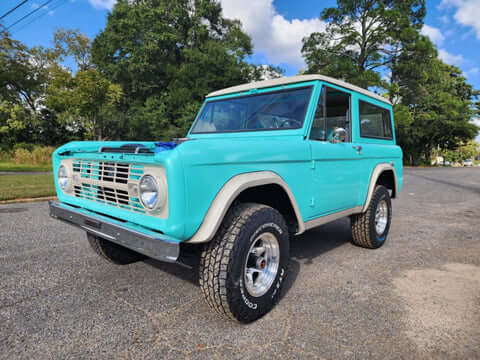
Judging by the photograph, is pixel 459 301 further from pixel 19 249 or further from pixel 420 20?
pixel 420 20

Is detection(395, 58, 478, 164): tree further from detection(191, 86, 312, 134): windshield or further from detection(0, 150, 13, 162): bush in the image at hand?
detection(0, 150, 13, 162): bush

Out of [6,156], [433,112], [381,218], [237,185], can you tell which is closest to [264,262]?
[237,185]

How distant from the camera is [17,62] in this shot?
2859cm

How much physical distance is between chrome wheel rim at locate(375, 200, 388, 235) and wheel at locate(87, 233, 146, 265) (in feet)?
10.5

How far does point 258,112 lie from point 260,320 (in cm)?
201

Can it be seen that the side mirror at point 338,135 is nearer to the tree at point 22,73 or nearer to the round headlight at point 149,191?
the round headlight at point 149,191

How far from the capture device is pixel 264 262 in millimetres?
2508

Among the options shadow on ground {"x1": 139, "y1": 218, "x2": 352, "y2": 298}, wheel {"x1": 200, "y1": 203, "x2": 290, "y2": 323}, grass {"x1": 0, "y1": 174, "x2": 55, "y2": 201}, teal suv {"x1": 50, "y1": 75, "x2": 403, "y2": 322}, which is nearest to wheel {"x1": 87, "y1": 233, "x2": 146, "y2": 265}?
teal suv {"x1": 50, "y1": 75, "x2": 403, "y2": 322}

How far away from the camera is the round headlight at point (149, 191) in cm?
192

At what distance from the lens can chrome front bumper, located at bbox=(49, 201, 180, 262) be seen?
5.98 ft

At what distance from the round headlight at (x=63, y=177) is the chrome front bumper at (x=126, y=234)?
0.21 metres

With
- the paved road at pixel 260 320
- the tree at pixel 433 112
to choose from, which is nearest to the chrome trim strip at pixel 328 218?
the paved road at pixel 260 320

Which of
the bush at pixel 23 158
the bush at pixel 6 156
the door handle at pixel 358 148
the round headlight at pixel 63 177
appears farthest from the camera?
the bush at pixel 6 156

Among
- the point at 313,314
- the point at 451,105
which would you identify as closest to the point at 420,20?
the point at 451,105
